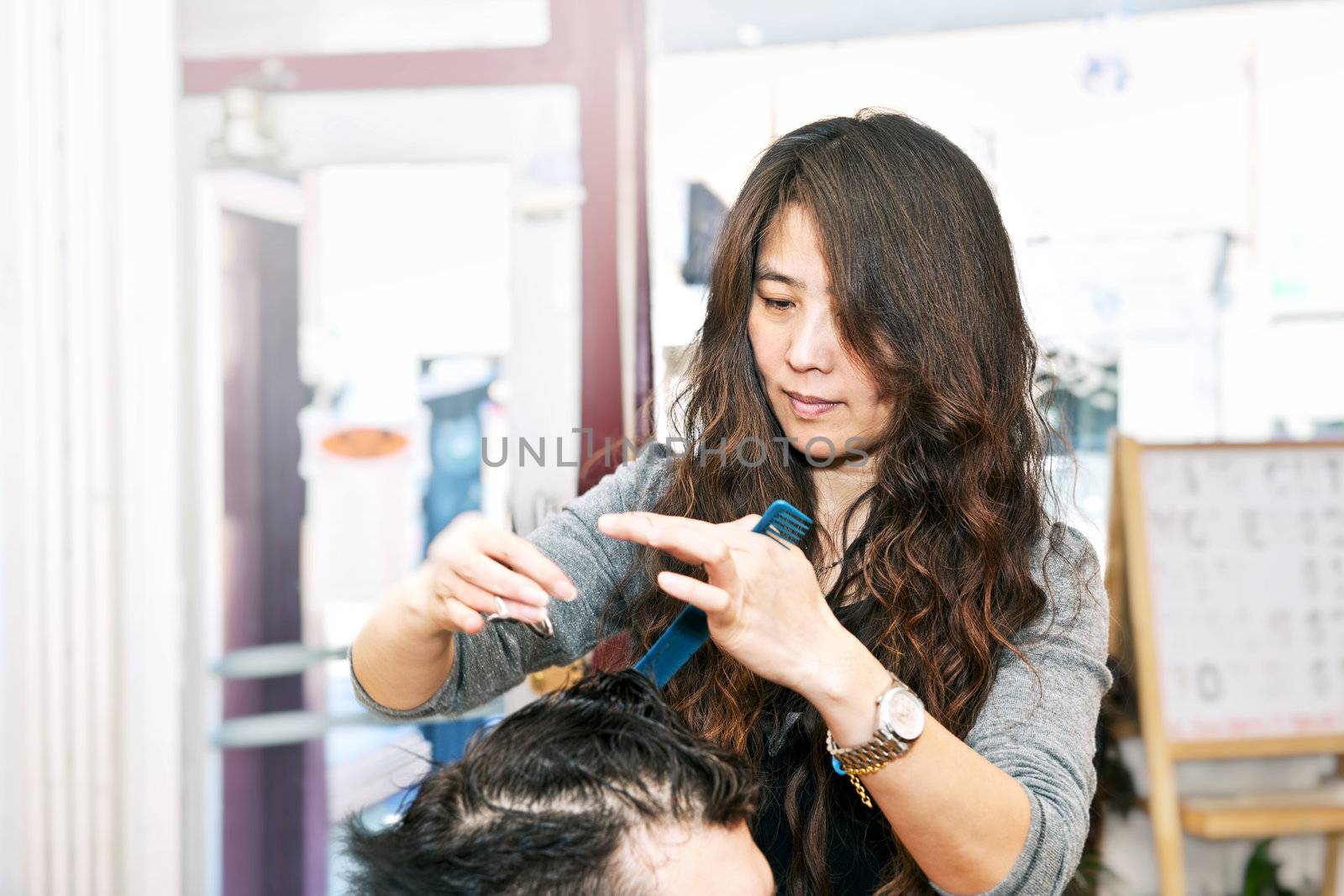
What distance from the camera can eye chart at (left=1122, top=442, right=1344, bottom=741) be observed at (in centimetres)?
229

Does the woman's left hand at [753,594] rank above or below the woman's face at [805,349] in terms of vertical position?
below

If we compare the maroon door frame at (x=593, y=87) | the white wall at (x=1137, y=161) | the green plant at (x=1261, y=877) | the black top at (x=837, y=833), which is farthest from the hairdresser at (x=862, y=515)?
the green plant at (x=1261, y=877)

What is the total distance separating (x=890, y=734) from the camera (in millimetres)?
834

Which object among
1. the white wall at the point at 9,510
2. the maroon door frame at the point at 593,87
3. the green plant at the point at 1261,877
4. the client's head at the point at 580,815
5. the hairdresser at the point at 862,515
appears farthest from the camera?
the green plant at the point at 1261,877

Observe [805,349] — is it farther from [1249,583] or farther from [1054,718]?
[1249,583]

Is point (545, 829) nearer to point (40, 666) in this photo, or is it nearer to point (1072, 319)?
point (40, 666)

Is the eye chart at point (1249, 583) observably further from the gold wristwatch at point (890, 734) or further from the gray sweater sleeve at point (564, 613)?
the gold wristwatch at point (890, 734)

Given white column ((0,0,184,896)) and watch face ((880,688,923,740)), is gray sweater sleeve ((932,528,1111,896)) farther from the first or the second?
white column ((0,0,184,896))

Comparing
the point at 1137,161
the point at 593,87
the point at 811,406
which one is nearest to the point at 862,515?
the point at 811,406

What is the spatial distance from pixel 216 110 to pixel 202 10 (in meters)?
0.20

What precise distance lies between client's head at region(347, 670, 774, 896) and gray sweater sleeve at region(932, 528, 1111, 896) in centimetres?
28

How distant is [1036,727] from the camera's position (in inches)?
40.1

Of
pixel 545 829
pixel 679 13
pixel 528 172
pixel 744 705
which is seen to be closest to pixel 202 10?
pixel 528 172

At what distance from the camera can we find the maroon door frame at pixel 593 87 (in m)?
2.18
